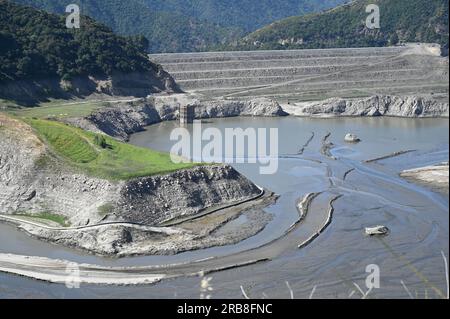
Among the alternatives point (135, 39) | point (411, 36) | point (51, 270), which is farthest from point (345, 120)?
point (411, 36)

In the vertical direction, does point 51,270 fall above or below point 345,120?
below

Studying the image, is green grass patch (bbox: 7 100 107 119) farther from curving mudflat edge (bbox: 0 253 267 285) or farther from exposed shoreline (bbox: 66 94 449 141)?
curving mudflat edge (bbox: 0 253 267 285)

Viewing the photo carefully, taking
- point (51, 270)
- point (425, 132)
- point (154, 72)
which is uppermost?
point (154, 72)

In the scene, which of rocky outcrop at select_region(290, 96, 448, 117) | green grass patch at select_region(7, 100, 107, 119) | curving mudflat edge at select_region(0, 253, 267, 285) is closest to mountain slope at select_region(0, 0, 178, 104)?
green grass patch at select_region(7, 100, 107, 119)

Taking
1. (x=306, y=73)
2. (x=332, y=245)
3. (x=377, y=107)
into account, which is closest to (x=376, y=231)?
(x=332, y=245)

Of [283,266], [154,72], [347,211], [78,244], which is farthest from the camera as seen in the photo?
[154,72]

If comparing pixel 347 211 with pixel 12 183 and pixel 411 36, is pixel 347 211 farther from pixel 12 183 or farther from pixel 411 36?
pixel 411 36

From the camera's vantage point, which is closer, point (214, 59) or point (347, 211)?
point (347, 211)
